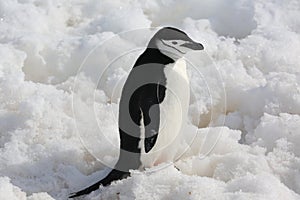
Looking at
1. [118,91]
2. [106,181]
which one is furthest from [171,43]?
[118,91]

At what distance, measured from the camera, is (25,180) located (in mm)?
2008

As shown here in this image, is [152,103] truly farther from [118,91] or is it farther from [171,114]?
[118,91]

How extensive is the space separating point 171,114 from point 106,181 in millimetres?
305

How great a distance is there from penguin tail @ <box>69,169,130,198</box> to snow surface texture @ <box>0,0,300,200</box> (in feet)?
0.11

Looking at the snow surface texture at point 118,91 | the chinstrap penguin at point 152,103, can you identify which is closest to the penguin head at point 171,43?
the chinstrap penguin at point 152,103

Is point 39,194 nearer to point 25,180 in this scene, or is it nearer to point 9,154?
point 25,180

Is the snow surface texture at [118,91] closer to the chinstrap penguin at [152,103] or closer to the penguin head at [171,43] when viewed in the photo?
the chinstrap penguin at [152,103]

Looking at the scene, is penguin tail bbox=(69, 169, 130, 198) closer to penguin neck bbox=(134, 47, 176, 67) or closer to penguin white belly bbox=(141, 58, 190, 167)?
penguin white belly bbox=(141, 58, 190, 167)

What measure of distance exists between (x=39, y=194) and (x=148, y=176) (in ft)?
1.19

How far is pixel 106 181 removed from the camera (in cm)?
192

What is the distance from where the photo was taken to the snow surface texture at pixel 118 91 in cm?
190

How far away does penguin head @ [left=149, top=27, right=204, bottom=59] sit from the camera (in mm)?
1938

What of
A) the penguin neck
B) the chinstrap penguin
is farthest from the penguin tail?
the penguin neck

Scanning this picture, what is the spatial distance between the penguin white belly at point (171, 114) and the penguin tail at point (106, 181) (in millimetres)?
82
